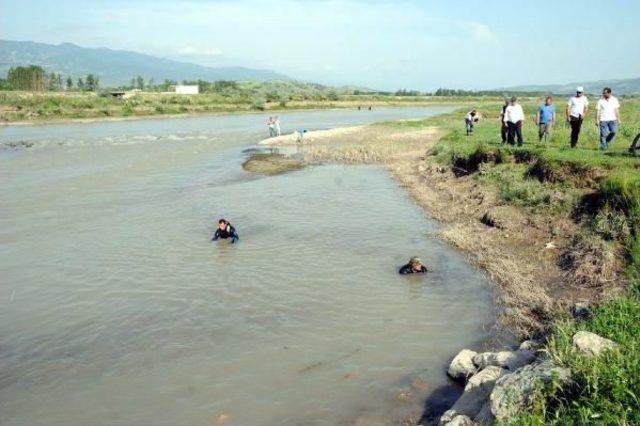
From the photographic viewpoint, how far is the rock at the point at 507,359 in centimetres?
666

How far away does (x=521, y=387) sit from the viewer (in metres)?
5.30

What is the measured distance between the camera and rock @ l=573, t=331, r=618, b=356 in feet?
18.1

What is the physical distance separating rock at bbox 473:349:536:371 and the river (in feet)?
2.40

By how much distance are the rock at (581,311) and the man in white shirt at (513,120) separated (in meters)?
11.6

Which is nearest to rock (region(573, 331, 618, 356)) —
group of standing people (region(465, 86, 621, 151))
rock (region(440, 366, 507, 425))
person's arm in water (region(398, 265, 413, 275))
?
rock (region(440, 366, 507, 425))

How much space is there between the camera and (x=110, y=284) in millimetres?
11883

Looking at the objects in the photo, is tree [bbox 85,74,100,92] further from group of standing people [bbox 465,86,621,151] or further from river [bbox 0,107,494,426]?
group of standing people [bbox 465,86,621,151]

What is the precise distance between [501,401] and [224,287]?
7358 mm

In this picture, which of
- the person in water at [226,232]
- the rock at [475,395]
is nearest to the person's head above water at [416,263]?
the rock at [475,395]

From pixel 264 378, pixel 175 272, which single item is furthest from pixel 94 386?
pixel 175 272

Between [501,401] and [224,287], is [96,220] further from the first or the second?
[501,401]

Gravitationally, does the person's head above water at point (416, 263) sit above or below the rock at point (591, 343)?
below

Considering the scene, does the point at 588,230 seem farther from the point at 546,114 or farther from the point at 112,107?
the point at 112,107

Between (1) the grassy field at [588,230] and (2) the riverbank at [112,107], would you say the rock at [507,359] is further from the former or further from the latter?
(2) the riverbank at [112,107]
